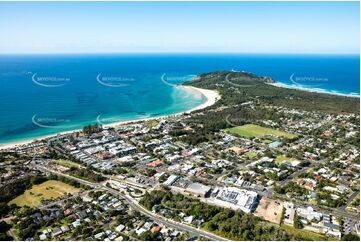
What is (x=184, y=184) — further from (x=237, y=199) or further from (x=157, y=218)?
(x=157, y=218)

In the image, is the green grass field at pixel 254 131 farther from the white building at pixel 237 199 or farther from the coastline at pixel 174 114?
the white building at pixel 237 199

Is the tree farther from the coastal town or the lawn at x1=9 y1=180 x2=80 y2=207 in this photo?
the lawn at x1=9 y1=180 x2=80 y2=207

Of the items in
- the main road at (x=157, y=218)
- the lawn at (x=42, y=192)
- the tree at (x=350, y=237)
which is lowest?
the lawn at (x=42, y=192)

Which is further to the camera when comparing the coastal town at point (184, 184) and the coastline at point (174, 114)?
the coastline at point (174, 114)

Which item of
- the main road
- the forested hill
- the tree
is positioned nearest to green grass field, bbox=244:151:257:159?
the tree

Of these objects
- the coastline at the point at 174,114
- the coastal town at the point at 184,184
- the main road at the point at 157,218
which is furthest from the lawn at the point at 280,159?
the coastline at the point at 174,114

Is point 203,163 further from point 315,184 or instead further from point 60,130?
point 60,130

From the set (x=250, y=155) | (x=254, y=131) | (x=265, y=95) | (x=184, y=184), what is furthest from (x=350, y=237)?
(x=265, y=95)

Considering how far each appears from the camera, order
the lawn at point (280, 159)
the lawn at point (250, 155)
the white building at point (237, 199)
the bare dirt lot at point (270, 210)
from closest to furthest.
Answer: the bare dirt lot at point (270, 210)
the white building at point (237, 199)
the lawn at point (280, 159)
the lawn at point (250, 155)

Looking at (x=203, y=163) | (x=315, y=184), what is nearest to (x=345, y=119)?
(x=315, y=184)
